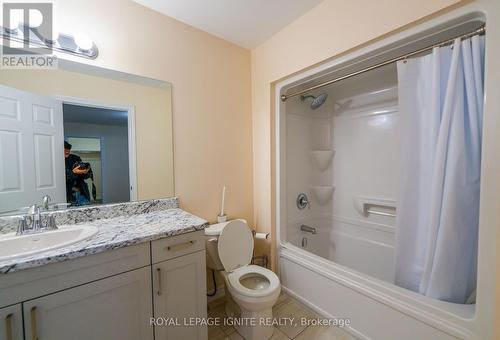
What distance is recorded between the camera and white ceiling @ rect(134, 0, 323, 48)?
56.1 inches

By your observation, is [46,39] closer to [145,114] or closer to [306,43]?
[145,114]

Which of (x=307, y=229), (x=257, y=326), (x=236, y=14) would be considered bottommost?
(x=257, y=326)

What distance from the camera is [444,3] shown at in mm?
964

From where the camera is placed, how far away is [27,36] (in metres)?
1.11

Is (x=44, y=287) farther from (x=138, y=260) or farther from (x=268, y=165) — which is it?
(x=268, y=165)

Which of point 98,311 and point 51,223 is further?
point 51,223

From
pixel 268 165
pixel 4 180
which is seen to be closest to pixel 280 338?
pixel 268 165

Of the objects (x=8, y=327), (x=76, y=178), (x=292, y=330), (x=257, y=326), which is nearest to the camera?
(x=8, y=327)

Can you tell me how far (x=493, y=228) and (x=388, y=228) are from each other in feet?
3.92

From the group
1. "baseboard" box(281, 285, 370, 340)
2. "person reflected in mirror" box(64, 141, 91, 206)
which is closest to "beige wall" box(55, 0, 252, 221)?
"person reflected in mirror" box(64, 141, 91, 206)

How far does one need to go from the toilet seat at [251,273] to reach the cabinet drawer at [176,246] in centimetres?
45

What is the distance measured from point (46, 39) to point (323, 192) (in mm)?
2602

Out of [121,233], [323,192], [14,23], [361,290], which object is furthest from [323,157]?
[14,23]

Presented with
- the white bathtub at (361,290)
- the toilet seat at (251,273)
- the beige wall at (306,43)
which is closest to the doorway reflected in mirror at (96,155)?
the toilet seat at (251,273)
